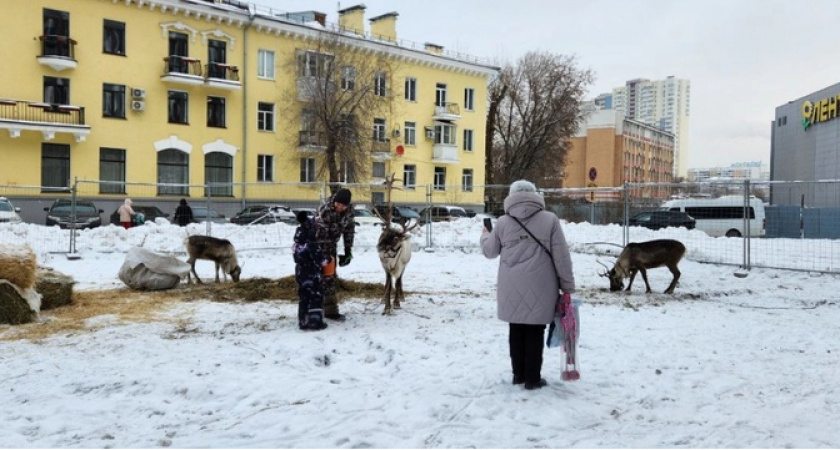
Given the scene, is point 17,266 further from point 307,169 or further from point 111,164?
point 307,169

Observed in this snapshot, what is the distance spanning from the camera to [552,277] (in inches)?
218

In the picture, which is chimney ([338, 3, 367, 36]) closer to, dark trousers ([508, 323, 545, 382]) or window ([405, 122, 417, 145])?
window ([405, 122, 417, 145])

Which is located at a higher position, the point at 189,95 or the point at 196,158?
the point at 189,95

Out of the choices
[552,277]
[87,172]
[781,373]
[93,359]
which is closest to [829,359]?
[781,373]

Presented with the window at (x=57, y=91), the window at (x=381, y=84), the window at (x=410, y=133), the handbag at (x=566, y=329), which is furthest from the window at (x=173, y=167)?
the handbag at (x=566, y=329)

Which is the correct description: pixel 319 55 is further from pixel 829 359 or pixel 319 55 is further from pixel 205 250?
pixel 829 359

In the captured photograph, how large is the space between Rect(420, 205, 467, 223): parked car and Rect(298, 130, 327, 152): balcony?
1407 cm

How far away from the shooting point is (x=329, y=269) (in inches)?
318

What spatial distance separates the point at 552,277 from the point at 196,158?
104 feet

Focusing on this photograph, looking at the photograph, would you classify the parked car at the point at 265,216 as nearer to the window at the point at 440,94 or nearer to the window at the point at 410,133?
the window at the point at 410,133

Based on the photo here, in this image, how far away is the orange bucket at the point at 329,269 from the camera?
314 inches

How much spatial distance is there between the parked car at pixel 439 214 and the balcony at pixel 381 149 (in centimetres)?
1669

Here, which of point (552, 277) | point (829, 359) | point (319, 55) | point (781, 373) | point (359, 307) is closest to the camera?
point (552, 277)

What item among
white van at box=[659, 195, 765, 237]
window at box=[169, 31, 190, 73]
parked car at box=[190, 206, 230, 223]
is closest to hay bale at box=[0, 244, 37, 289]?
parked car at box=[190, 206, 230, 223]
